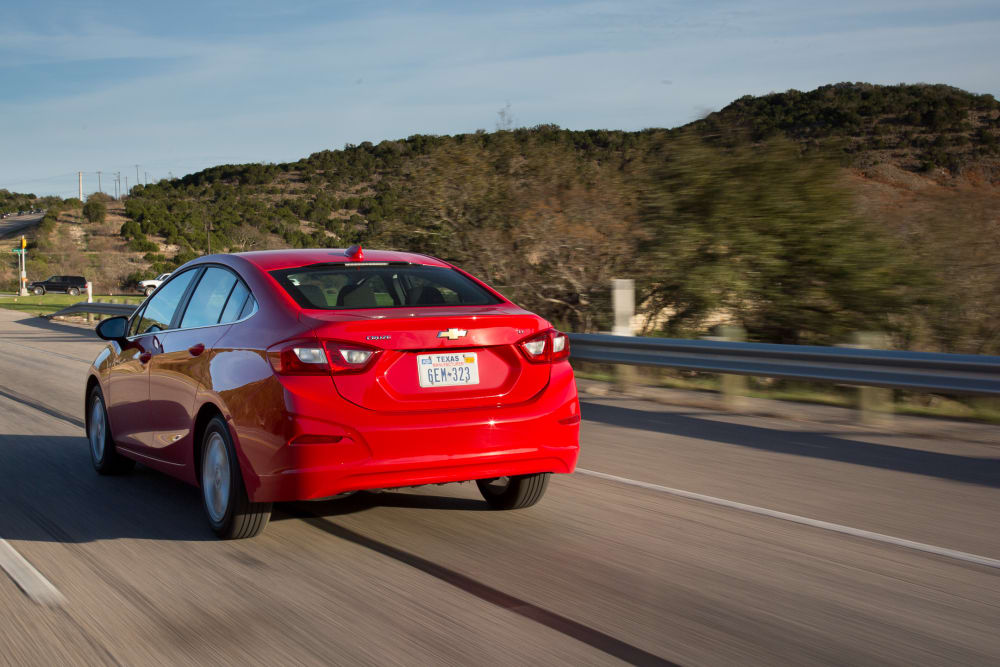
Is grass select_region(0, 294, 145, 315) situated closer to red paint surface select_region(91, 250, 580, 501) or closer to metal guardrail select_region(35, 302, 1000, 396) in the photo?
metal guardrail select_region(35, 302, 1000, 396)

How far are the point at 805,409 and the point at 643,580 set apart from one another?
6140mm

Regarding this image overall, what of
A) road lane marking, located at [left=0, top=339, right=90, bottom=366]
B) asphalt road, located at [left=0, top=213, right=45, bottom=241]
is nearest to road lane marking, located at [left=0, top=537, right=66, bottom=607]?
road lane marking, located at [left=0, top=339, right=90, bottom=366]

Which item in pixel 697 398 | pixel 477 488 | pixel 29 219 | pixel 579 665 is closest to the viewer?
pixel 579 665

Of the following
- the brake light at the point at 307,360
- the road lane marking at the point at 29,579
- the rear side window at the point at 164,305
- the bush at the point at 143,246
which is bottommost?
the road lane marking at the point at 29,579

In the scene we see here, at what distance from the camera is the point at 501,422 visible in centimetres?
535

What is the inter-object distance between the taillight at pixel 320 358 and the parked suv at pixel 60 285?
6444 centimetres

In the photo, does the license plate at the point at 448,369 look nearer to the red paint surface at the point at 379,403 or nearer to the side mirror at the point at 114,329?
the red paint surface at the point at 379,403

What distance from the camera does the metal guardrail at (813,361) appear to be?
839 centimetres

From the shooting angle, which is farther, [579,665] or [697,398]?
[697,398]

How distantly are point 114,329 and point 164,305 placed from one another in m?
0.61

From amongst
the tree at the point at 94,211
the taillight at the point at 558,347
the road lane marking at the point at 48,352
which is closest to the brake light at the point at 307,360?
the taillight at the point at 558,347

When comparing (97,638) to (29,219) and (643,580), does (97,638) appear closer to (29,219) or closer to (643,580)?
(643,580)

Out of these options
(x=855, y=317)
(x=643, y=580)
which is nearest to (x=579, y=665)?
(x=643, y=580)

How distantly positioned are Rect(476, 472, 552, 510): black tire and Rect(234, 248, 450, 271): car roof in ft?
4.47
